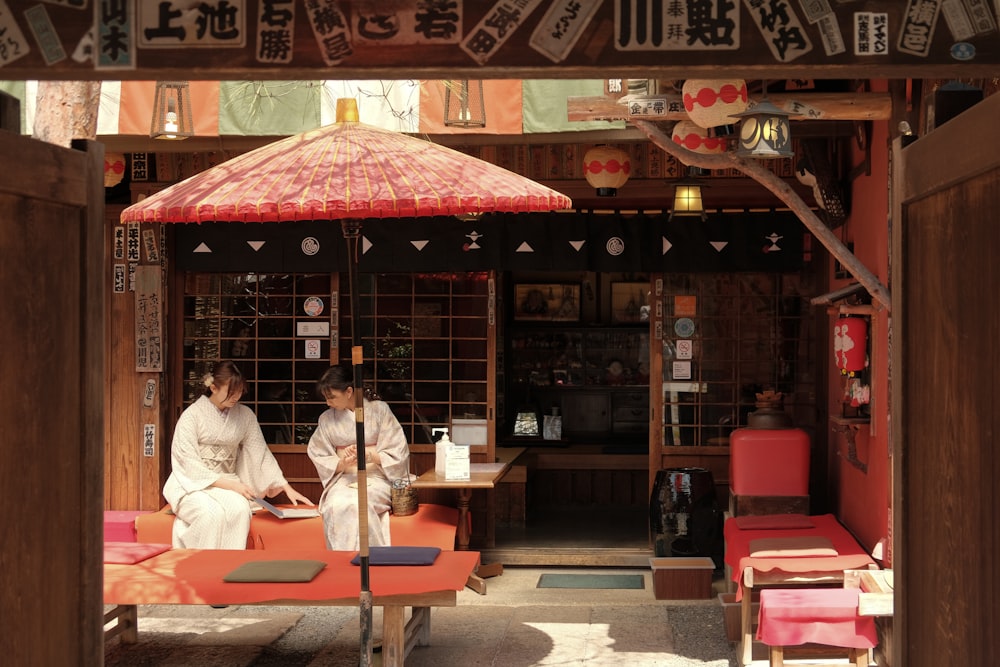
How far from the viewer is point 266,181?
6.21 metres

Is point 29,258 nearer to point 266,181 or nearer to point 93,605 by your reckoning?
point 93,605

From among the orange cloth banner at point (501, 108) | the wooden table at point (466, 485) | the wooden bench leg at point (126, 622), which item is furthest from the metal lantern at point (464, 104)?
the wooden bench leg at point (126, 622)

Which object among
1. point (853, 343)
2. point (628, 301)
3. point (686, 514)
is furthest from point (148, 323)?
point (853, 343)

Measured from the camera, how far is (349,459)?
9.01m

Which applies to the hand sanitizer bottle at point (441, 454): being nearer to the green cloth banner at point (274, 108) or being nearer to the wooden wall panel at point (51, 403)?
the green cloth banner at point (274, 108)

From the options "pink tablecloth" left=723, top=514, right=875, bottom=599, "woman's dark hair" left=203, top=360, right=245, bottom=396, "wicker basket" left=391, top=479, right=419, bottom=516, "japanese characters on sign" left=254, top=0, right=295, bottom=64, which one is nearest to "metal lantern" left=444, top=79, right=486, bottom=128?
"woman's dark hair" left=203, top=360, right=245, bottom=396

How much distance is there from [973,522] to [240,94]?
7016mm

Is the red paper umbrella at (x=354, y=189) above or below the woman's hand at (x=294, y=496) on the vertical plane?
above

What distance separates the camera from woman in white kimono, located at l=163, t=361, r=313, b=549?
888cm

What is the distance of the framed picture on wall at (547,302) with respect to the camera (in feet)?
44.0

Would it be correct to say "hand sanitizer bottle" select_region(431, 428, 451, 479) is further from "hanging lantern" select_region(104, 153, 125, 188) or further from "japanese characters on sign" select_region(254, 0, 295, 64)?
"japanese characters on sign" select_region(254, 0, 295, 64)

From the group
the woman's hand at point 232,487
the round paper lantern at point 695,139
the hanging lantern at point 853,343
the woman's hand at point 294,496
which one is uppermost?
the round paper lantern at point 695,139

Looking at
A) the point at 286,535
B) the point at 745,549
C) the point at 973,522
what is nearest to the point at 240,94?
the point at 286,535

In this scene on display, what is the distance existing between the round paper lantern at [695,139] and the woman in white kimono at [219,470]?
3.97m
